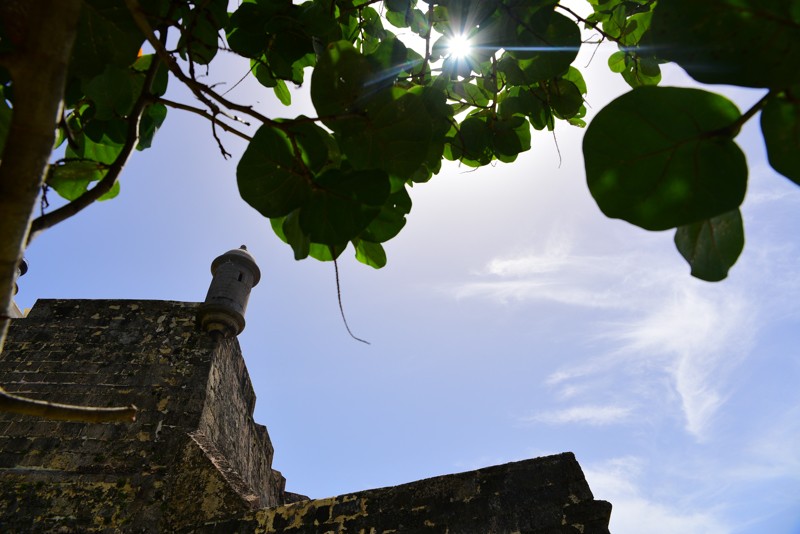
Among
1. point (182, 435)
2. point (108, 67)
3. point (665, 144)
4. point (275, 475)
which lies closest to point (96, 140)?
point (108, 67)

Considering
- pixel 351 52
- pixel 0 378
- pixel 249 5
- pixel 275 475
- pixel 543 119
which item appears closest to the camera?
pixel 351 52

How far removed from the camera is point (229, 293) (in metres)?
6.54

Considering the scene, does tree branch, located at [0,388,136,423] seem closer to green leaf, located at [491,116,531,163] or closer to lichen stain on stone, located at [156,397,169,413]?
green leaf, located at [491,116,531,163]

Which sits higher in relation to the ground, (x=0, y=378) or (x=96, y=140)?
(x=0, y=378)

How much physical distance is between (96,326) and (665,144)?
695 centimetres

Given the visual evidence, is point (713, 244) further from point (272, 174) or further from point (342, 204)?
point (272, 174)

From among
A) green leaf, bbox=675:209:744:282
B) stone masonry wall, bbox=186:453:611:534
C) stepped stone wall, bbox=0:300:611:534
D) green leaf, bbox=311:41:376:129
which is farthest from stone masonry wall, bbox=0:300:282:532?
green leaf, bbox=675:209:744:282

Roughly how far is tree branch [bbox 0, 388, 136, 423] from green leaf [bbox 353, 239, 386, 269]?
687mm

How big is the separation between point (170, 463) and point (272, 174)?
5.01 metres

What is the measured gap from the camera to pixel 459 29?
1.35 m

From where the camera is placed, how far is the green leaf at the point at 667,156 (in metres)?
0.61

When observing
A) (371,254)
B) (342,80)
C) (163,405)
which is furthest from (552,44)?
(163,405)

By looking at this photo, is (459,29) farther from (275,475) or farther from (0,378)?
(275,475)

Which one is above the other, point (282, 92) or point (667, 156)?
point (282, 92)
